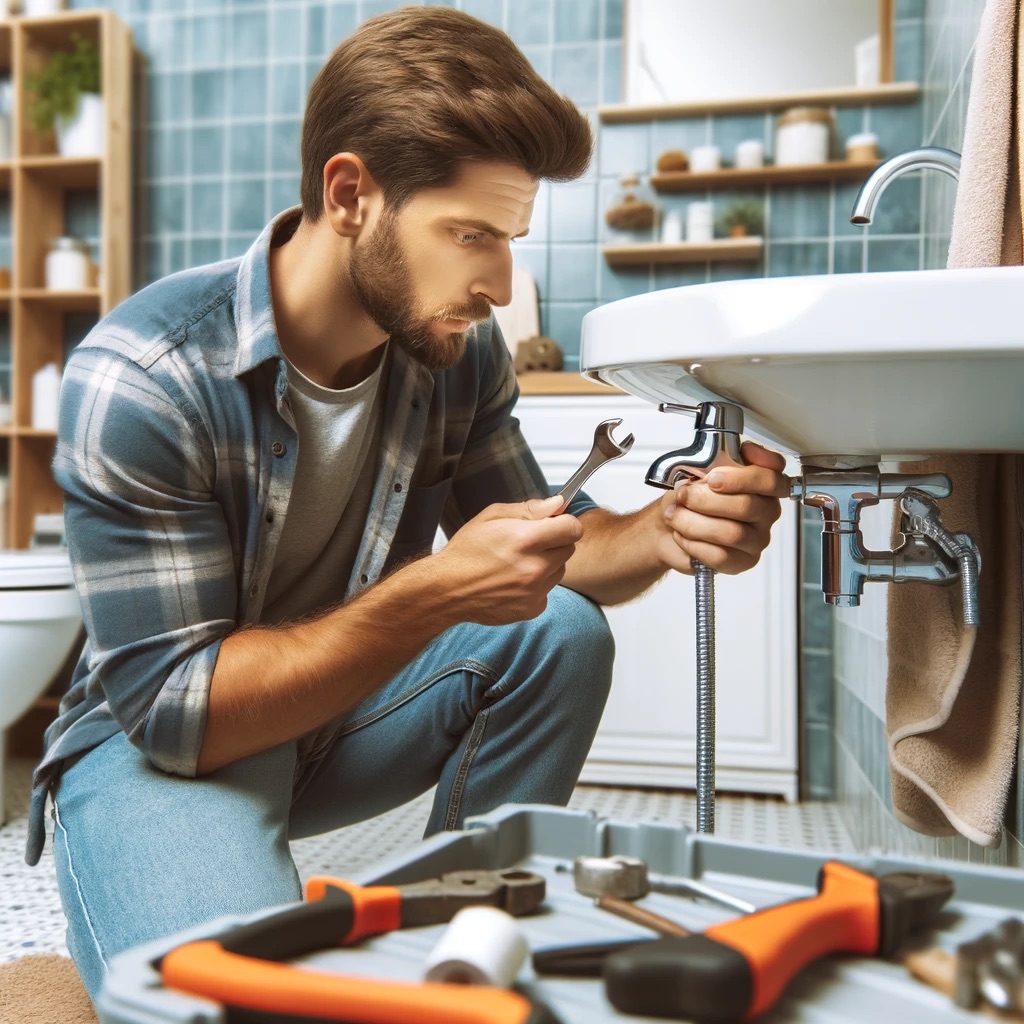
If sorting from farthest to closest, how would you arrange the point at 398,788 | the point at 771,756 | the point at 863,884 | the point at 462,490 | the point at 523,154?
1. the point at 771,756
2. the point at 462,490
3. the point at 398,788
4. the point at 523,154
5. the point at 863,884

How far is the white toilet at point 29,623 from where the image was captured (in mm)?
1591

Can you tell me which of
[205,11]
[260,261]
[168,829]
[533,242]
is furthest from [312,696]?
[205,11]

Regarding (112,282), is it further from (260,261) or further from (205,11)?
(260,261)

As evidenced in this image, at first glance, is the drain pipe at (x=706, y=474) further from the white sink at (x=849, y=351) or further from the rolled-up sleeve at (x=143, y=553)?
the rolled-up sleeve at (x=143, y=553)

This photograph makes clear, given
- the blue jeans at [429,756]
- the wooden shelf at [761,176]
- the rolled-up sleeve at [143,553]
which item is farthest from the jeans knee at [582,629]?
the wooden shelf at [761,176]

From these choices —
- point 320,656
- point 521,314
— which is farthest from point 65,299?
point 320,656

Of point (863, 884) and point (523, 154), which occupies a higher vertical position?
point (523, 154)

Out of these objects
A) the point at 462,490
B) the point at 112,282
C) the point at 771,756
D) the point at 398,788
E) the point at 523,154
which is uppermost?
the point at 112,282

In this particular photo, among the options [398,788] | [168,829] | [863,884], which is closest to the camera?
[863,884]

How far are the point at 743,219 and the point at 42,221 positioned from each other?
1.58 meters

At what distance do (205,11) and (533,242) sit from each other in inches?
38.4

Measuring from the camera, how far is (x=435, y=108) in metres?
0.93

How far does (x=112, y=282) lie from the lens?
2355 millimetres

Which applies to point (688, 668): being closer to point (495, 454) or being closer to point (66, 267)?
point (495, 454)
